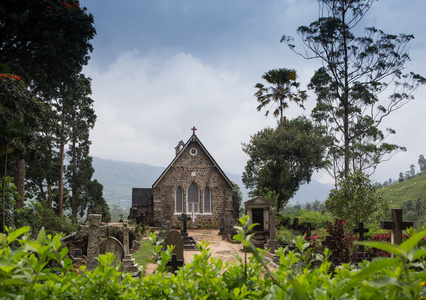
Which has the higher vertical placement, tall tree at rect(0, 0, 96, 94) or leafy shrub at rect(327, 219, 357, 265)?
tall tree at rect(0, 0, 96, 94)

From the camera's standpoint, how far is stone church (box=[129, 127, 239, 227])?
28891 millimetres

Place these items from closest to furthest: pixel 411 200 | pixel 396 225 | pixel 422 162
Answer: pixel 396 225, pixel 411 200, pixel 422 162

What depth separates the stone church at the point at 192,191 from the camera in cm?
2889

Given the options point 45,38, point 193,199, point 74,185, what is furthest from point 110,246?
point 74,185

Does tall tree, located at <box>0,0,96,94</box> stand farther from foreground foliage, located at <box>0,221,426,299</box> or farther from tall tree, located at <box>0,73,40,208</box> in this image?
foreground foliage, located at <box>0,221,426,299</box>

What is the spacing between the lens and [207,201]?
29641mm

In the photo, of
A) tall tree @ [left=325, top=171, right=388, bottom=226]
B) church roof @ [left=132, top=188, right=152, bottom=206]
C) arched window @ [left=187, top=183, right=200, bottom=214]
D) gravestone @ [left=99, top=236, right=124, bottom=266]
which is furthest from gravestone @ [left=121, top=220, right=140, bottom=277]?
church roof @ [left=132, top=188, right=152, bottom=206]

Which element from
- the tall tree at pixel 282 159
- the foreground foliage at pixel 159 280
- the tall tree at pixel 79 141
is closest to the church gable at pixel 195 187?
the tall tree at pixel 282 159

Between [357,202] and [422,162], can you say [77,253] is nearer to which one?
[357,202]

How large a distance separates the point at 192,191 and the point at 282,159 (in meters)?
8.51

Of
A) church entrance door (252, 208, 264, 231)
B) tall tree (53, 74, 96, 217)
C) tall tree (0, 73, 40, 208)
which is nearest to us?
tall tree (0, 73, 40, 208)

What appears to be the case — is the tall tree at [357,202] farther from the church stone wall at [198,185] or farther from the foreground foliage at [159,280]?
the foreground foliage at [159,280]

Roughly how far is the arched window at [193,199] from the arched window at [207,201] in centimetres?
62

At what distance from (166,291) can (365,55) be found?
33.8 metres
